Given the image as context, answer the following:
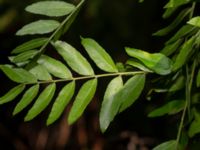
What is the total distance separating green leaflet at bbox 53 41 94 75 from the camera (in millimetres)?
1028

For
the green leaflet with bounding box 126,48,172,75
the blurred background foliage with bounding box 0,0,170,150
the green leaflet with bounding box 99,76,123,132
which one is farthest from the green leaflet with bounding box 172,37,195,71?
the blurred background foliage with bounding box 0,0,170,150

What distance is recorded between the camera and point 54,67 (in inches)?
41.1

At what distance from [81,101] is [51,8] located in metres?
0.25

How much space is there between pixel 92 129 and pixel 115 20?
77 cm

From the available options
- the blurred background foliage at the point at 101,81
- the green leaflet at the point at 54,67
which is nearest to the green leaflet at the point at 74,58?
the green leaflet at the point at 54,67

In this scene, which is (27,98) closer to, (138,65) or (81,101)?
(81,101)

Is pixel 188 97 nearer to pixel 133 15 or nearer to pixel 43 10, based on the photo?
pixel 43 10

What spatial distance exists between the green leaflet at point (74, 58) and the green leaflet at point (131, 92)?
0.10m

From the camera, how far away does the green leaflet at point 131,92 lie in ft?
3.14

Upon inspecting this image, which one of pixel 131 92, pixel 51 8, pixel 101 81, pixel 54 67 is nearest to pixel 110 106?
pixel 131 92

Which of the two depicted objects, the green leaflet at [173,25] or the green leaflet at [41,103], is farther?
the green leaflet at [173,25]

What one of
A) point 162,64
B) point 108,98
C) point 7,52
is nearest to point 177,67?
point 162,64

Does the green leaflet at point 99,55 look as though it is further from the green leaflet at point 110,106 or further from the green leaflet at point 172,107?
the green leaflet at point 172,107

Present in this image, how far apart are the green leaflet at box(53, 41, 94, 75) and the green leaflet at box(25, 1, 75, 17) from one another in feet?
0.28
